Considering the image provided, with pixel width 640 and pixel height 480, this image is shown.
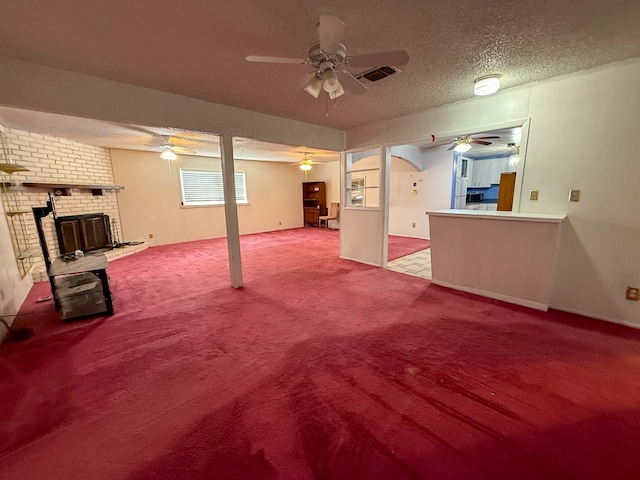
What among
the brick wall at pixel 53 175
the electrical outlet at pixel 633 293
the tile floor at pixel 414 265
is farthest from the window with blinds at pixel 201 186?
the electrical outlet at pixel 633 293

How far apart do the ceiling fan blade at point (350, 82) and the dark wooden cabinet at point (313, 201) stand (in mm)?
6808

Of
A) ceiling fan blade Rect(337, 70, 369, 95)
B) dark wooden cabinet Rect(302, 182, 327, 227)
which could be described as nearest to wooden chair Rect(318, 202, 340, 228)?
dark wooden cabinet Rect(302, 182, 327, 227)

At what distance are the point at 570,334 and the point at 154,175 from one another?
7.89 metres

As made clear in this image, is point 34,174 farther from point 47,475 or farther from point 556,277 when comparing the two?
point 556,277

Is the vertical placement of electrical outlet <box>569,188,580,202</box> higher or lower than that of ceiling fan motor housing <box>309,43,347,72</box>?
lower

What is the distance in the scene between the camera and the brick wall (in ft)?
12.8

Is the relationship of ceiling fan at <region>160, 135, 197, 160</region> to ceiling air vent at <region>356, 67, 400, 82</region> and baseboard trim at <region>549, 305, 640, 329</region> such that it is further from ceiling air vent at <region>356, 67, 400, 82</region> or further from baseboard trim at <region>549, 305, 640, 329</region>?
baseboard trim at <region>549, 305, 640, 329</region>

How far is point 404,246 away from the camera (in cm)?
618

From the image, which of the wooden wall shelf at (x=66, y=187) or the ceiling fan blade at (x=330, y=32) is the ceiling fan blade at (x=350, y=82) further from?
the wooden wall shelf at (x=66, y=187)

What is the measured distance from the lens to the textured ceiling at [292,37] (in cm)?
162

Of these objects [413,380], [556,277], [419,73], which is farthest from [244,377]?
[556,277]

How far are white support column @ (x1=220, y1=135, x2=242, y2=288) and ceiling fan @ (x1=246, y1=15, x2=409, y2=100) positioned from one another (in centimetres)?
177

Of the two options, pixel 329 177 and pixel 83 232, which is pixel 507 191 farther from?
pixel 83 232

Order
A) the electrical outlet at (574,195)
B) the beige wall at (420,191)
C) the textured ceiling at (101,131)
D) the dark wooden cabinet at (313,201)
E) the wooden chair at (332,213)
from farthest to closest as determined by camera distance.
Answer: the dark wooden cabinet at (313,201) → the wooden chair at (332,213) → the beige wall at (420,191) → the textured ceiling at (101,131) → the electrical outlet at (574,195)
